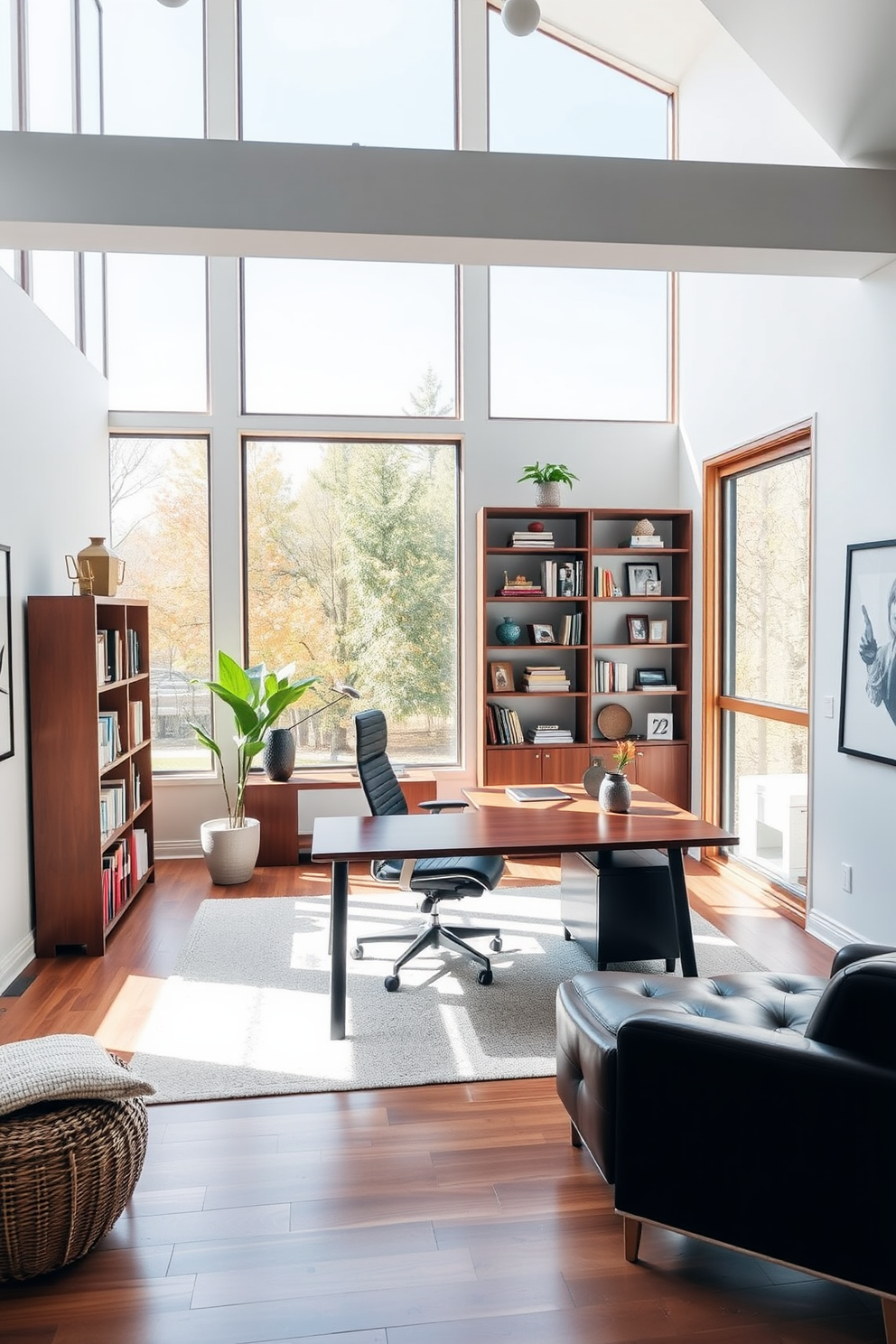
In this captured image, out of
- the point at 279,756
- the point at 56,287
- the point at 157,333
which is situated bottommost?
the point at 279,756

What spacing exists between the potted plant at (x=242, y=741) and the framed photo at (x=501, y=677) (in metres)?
1.26

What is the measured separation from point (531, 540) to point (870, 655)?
8.38 ft

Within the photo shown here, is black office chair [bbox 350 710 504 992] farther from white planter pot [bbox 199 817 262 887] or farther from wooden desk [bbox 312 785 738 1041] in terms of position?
white planter pot [bbox 199 817 262 887]

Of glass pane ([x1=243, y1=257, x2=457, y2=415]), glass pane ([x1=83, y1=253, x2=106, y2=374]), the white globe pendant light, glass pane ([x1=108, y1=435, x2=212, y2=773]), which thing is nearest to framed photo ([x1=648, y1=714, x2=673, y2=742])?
glass pane ([x1=243, y1=257, x2=457, y2=415])

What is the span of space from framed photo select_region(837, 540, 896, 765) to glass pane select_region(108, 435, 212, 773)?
387cm

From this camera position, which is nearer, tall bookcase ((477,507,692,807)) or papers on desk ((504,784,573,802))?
papers on desk ((504,784,573,802))

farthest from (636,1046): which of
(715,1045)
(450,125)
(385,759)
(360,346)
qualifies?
(450,125)

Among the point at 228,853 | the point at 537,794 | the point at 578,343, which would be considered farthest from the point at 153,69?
the point at 537,794

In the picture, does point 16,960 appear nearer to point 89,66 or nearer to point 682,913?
point 682,913

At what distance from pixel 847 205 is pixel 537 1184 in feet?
12.2

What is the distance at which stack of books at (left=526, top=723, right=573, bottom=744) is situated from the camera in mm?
6109

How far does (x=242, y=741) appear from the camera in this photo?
5445mm

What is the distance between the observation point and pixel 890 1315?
1833 millimetres

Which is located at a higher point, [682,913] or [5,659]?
[5,659]
